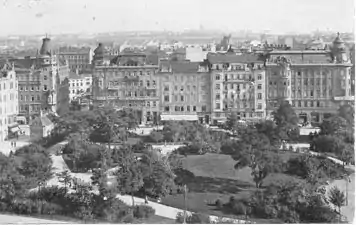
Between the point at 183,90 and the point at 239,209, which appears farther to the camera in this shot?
the point at 183,90

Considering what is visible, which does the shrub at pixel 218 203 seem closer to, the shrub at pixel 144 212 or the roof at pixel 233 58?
the shrub at pixel 144 212

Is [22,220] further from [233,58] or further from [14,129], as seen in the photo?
[233,58]

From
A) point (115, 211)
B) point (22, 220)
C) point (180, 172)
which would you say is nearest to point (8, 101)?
point (22, 220)

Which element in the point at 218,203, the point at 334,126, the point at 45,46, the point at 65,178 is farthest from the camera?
the point at 45,46

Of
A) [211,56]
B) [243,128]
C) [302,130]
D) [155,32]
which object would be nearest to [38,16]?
[155,32]

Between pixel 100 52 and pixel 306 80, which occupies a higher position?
pixel 100 52

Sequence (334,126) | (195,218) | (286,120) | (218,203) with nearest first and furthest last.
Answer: (195,218)
(218,203)
(334,126)
(286,120)

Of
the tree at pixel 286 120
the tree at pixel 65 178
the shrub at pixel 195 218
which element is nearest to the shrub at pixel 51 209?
the tree at pixel 65 178
